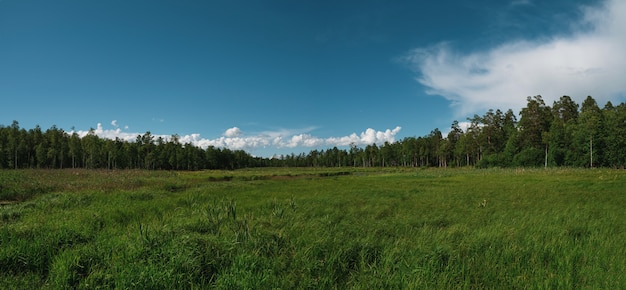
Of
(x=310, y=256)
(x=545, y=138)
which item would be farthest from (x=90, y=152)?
(x=545, y=138)

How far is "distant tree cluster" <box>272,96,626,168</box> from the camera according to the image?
55844mm

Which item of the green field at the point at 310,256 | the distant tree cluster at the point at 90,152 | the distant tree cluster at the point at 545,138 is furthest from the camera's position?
the distant tree cluster at the point at 90,152

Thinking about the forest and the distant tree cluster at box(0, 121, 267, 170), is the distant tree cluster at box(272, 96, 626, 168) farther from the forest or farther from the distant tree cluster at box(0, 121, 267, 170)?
the distant tree cluster at box(0, 121, 267, 170)

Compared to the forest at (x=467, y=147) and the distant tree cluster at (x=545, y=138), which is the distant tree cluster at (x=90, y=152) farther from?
the distant tree cluster at (x=545, y=138)

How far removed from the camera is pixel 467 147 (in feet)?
282

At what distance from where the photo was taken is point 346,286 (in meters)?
5.40

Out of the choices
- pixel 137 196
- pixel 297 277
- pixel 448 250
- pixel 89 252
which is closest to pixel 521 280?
pixel 448 250

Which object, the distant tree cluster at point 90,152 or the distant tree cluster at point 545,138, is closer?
the distant tree cluster at point 545,138

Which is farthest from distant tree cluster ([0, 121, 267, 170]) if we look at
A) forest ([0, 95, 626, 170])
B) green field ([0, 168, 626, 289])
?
green field ([0, 168, 626, 289])

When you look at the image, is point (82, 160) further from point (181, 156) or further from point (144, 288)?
point (144, 288)

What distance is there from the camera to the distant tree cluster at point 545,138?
55.8m

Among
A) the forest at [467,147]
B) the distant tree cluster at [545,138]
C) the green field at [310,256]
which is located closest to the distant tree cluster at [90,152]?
the forest at [467,147]

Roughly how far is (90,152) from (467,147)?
367 ft

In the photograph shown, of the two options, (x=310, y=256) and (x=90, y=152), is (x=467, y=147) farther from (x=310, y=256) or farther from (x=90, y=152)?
(x=90, y=152)
